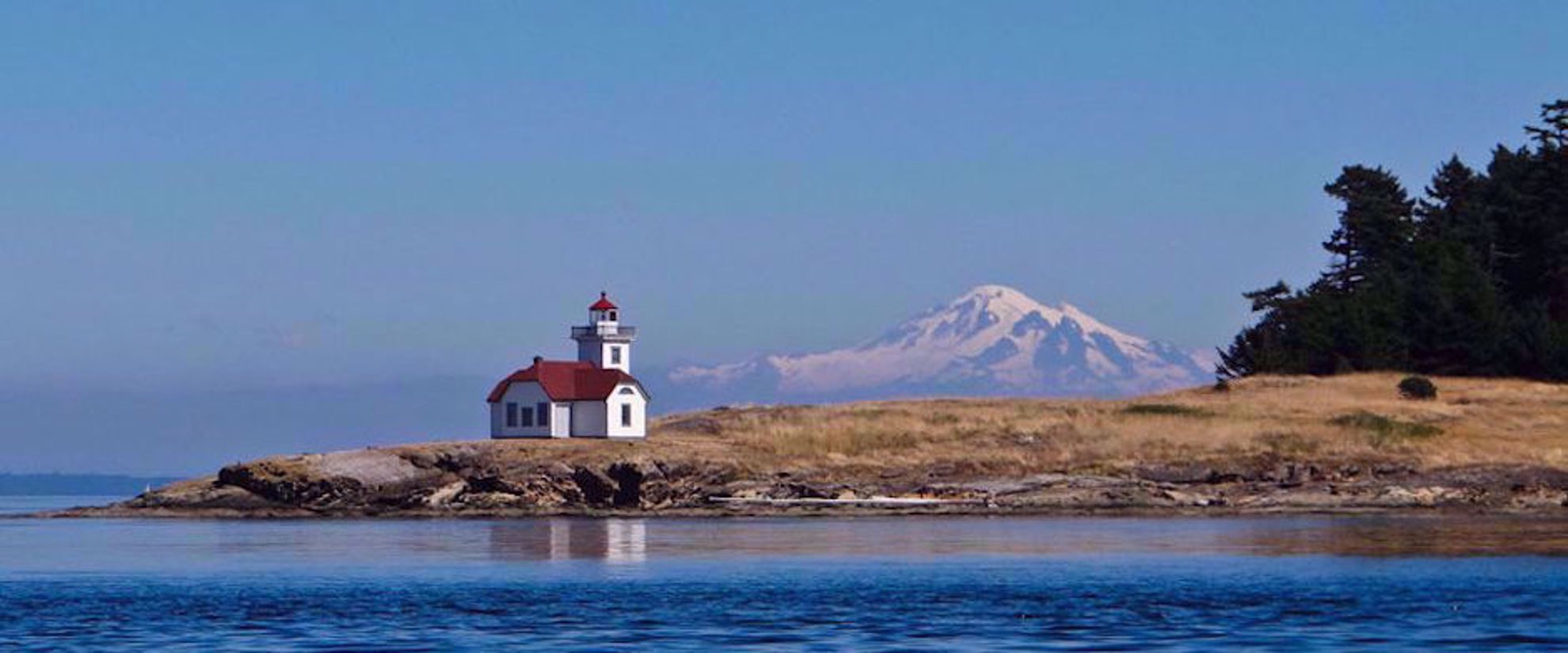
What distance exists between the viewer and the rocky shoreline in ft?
357

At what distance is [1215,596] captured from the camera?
5531 cm

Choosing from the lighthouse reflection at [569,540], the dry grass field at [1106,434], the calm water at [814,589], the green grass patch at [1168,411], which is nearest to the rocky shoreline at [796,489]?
the dry grass field at [1106,434]

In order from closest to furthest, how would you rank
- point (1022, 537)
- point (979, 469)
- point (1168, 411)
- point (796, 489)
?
point (1022, 537)
point (796, 489)
point (979, 469)
point (1168, 411)

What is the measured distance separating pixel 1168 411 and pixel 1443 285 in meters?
25.8

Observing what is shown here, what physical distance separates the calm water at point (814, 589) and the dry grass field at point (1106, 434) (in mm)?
21239

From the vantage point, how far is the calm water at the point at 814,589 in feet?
151

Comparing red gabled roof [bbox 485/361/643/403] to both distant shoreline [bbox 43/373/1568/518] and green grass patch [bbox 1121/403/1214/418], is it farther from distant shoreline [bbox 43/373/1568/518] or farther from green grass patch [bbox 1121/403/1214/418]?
green grass patch [bbox 1121/403/1214/418]

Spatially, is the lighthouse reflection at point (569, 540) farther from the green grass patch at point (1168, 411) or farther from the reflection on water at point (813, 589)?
the green grass patch at point (1168, 411)

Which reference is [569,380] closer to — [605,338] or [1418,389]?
[605,338]

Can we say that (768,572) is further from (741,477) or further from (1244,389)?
(1244,389)

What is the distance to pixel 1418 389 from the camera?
5123 inches

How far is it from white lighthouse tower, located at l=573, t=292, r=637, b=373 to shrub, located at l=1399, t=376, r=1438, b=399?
140 feet


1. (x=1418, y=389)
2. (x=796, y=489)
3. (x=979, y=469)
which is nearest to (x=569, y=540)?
(x=796, y=489)

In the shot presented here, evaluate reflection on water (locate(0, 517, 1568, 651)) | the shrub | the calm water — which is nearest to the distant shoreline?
the shrub
